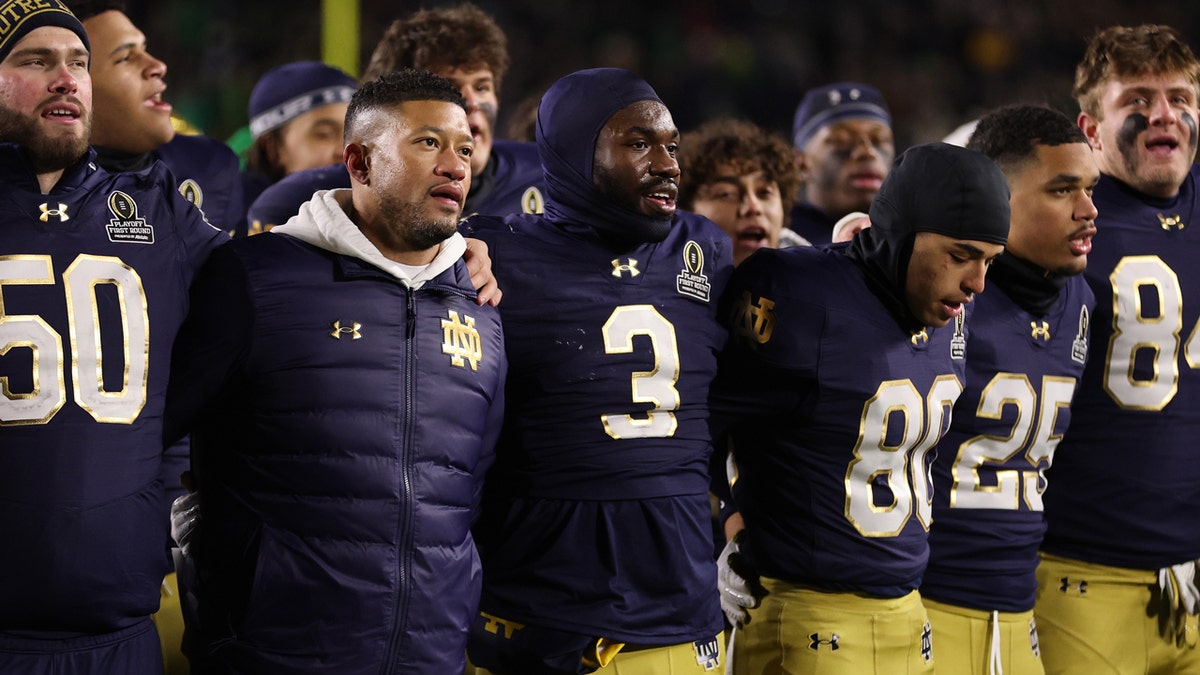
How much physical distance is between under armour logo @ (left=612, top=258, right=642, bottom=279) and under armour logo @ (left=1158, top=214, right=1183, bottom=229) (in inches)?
75.0

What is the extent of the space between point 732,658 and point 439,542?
43.9 inches

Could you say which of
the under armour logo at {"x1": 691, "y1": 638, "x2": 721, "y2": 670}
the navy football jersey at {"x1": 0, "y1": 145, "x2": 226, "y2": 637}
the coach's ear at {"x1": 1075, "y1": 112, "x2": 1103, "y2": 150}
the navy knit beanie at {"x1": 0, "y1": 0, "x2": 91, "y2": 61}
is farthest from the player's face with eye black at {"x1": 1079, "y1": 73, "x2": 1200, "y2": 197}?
the navy knit beanie at {"x1": 0, "y1": 0, "x2": 91, "y2": 61}

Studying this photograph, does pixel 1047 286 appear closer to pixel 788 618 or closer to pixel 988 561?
pixel 988 561

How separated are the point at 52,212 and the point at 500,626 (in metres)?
1.34

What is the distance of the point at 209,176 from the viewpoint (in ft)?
13.1

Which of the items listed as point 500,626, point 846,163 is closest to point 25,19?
point 500,626

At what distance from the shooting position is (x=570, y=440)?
3109 millimetres

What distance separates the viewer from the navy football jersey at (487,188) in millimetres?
4012

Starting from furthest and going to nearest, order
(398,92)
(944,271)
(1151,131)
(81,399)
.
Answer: (1151,131)
(944,271)
(398,92)
(81,399)

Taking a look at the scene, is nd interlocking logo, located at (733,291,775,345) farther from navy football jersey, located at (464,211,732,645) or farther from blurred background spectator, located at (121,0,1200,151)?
blurred background spectator, located at (121,0,1200,151)

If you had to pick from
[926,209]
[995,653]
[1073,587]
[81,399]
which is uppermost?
[926,209]

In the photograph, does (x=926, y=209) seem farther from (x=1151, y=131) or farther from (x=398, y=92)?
(x=398, y=92)

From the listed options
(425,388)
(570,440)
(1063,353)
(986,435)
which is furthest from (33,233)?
(1063,353)

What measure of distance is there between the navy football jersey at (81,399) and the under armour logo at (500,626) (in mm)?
774
